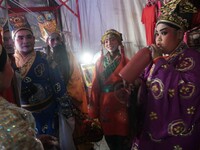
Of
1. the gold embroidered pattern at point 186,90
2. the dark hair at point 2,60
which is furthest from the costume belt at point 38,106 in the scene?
the gold embroidered pattern at point 186,90

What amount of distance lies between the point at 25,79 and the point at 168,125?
44.6 inches

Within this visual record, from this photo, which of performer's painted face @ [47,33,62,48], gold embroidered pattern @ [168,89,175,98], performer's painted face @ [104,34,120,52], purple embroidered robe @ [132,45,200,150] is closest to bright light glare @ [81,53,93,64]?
performer's painted face @ [47,33,62,48]

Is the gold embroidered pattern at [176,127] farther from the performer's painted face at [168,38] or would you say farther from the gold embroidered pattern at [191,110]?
the performer's painted face at [168,38]

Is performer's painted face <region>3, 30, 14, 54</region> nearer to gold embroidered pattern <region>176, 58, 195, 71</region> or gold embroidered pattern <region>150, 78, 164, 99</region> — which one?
gold embroidered pattern <region>150, 78, 164, 99</region>

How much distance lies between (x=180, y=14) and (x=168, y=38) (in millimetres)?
169

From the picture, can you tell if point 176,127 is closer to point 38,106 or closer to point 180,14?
point 180,14

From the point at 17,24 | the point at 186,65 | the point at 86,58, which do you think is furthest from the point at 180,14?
the point at 86,58

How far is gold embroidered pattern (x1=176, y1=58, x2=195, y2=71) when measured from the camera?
1280 mm

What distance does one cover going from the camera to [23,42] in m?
1.87

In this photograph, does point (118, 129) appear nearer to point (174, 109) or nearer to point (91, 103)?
point (91, 103)

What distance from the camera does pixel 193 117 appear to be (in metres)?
1.28

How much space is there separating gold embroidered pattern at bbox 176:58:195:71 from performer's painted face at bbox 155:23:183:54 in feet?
0.35

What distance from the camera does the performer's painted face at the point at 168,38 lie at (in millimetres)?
1347

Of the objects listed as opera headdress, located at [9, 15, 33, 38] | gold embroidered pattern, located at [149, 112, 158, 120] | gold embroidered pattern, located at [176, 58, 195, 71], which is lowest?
gold embroidered pattern, located at [149, 112, 158, 120]
